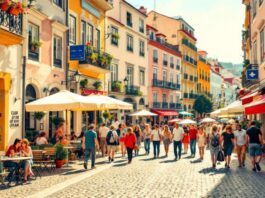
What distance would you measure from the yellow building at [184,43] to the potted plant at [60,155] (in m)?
46.1

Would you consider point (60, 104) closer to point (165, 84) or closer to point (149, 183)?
point (149, 183)

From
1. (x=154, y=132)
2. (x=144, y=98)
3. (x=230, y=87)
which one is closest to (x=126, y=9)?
(x=144, y=98)

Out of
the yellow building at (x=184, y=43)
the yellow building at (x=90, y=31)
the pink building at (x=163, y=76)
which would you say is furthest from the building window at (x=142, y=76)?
the yellow building at (x=184, y=43)

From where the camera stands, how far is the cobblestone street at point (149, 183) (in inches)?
381

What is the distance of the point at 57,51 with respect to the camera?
21.5 metres

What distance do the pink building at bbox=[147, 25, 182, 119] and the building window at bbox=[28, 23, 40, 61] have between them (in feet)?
93.2

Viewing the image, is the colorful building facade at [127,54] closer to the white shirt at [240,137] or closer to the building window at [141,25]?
the building window at [141,25]

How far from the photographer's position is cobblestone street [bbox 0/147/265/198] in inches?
381

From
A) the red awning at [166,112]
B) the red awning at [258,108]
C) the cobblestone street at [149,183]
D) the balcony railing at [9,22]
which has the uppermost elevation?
the balcony railing at [9,22]

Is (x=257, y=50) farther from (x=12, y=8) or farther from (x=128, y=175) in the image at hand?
(x=12, y=8)

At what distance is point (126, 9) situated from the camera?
37.0 metres

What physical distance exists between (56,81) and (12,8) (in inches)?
353

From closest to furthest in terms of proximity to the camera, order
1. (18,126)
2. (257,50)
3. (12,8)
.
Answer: (12,8), (18,126), (257,50)

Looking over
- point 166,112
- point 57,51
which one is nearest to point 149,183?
point 57,51
